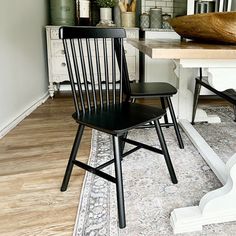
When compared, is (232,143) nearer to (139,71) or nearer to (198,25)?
(198,25)

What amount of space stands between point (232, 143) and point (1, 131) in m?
1.78

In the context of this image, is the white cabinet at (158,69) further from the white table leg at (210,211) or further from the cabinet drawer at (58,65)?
the white table leg at (210,211)

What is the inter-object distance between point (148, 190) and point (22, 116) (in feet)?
5.51

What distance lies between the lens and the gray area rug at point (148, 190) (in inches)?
44.4

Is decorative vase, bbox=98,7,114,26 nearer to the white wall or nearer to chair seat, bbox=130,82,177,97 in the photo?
the white wall

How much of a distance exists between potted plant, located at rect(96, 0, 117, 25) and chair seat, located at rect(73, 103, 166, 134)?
89.9 inches

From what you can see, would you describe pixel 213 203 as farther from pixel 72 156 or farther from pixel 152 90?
pixel 152 90

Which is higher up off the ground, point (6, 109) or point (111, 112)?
point (111, 112)

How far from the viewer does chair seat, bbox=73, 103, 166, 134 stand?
111 cm

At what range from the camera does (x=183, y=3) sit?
10.4 ft

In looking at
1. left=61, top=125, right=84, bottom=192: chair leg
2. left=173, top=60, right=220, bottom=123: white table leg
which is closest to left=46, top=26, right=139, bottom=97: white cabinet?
left=173, top=60, right=220, bottom=123: white table leg

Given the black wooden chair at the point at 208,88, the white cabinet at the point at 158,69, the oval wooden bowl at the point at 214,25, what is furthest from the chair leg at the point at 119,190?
the white cabinet at the point at 158,69

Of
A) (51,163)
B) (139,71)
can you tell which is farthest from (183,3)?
(51,163)

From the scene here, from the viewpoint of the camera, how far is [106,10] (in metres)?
3.43
